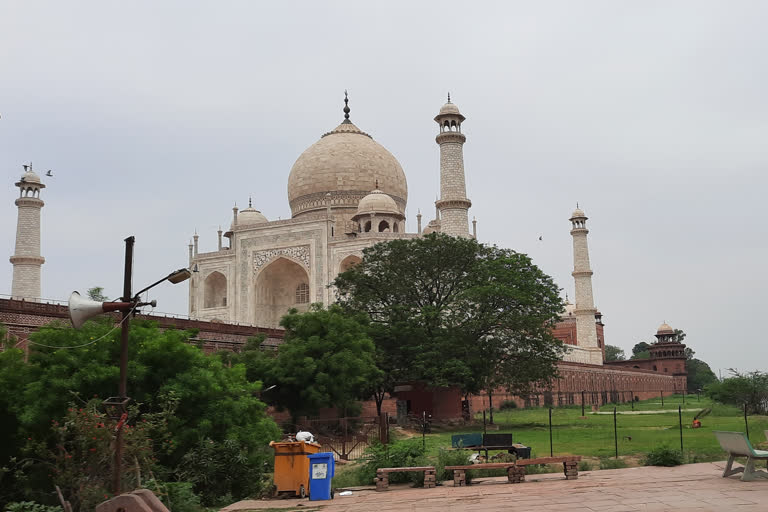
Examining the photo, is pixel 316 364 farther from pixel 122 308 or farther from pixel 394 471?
pixel 122 308

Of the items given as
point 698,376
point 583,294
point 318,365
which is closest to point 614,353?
point 698,376

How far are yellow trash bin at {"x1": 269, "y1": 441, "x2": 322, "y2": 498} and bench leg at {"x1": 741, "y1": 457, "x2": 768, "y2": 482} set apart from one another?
4.63 meters

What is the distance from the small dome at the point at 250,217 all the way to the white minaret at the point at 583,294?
16.4m

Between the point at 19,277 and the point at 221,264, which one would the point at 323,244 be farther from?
the point at 19,277

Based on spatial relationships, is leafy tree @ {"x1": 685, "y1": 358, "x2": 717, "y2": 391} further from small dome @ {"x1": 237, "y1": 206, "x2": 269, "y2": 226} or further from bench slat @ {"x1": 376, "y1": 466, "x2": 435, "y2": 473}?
bench slat @ {"x1": 376, "y1": 466, "x2": 435, "y2": 473}

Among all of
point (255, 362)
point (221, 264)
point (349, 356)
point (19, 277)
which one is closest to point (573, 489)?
point (349, 356)

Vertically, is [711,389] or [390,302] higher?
[390,302]

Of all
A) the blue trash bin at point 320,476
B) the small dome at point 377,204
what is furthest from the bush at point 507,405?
the blue trash bin at point 320,476

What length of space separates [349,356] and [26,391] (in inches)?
345

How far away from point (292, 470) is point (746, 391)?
19.7 metres

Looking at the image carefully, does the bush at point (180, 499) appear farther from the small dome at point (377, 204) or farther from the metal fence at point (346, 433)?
the small dome at point (377, 204)

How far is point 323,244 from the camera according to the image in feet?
111

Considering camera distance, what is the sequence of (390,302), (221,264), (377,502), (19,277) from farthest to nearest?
1. (221,264)
2. (19,277)
3. (390,302)
4. (377,502)

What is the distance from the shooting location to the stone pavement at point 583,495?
6.79 meters
